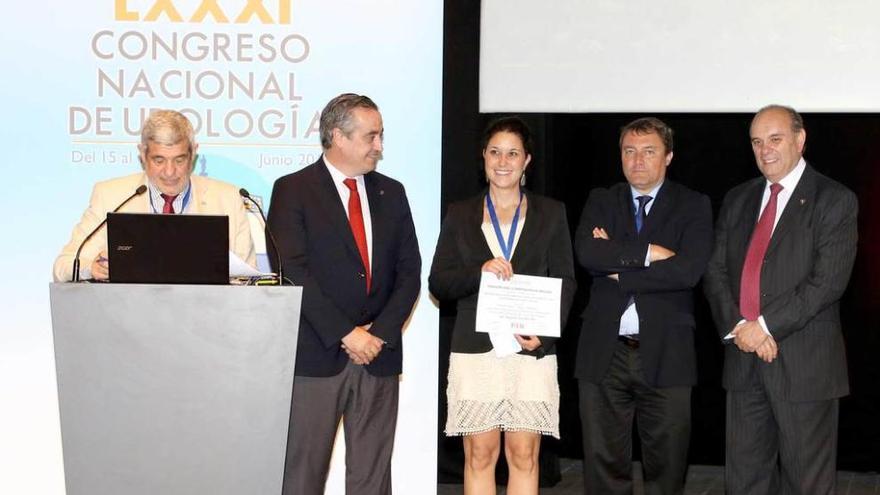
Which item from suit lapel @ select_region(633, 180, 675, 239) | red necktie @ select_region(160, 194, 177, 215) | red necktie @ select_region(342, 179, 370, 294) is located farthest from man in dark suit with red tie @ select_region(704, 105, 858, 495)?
red necktie @ select_region(160, 194, 177, 215)

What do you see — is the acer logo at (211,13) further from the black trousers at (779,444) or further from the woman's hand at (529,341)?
the black trousers at (779,444)

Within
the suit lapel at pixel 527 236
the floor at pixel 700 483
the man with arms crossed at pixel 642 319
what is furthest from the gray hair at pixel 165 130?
the floor at pixel 700 483

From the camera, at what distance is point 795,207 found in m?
4.51

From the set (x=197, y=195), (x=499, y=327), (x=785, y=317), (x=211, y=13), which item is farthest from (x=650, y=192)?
(x=211, y=13)

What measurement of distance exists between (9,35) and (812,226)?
12.9 ft

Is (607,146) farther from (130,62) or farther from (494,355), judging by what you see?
(130,62)

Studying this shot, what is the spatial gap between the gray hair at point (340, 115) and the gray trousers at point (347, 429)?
0.93 m

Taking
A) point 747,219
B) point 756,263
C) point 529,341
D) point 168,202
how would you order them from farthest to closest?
1. point 747,219
2. point 756,263
3. point 529,341
4. point 168,202

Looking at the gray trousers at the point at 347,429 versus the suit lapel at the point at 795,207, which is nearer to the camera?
the gray trousers at the point at 347,429

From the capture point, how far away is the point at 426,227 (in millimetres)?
5402

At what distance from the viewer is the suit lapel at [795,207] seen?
4492mm

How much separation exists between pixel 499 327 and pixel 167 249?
1566 millimetres

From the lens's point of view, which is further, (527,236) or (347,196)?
(527,236)

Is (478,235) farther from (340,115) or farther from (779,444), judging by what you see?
(779,444)
